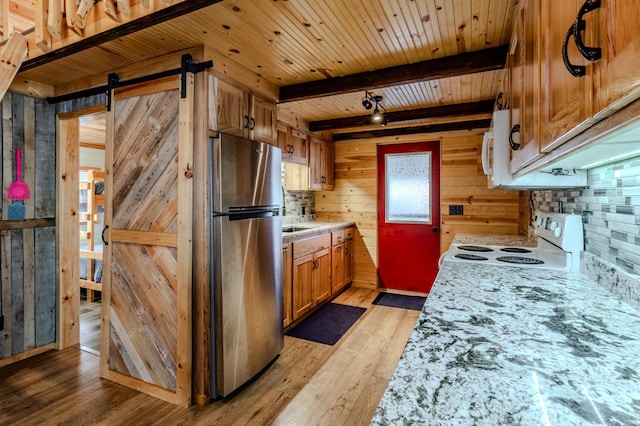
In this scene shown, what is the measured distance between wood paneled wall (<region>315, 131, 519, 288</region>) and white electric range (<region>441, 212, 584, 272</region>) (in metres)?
1.98

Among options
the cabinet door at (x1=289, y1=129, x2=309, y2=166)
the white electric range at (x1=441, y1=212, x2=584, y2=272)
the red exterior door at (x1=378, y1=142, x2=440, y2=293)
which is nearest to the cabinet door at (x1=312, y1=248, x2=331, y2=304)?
the red exterior door at (x1=378, y1=142, x2=440, y2=293)

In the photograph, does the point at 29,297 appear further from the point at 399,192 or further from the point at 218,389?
the point at 399,192

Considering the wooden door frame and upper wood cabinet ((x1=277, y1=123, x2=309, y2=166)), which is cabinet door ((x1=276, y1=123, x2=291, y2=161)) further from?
the wooden door frame

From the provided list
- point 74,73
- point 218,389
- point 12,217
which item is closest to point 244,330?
point 218,389

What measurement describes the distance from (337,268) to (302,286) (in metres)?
0.96

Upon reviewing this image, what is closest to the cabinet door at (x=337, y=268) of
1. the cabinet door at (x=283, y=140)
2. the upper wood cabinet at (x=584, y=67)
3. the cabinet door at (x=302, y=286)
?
the cabinet door at (x=302, y=286)

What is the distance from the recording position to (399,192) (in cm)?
466

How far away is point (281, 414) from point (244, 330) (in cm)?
58

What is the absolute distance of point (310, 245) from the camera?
3.57 m

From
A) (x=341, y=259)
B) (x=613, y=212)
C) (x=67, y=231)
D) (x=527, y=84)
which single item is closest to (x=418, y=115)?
(x=341, y=259)

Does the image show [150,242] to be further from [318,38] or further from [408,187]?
[408,187]

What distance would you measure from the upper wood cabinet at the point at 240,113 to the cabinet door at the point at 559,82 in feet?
5.96

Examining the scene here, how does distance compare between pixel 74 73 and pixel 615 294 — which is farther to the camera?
pixel 74 73

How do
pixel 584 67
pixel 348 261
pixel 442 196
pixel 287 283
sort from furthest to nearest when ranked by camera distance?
1. pixel 348 261
2. pixel 442 196
3. pixel 287 283
4. pixel 584 67
